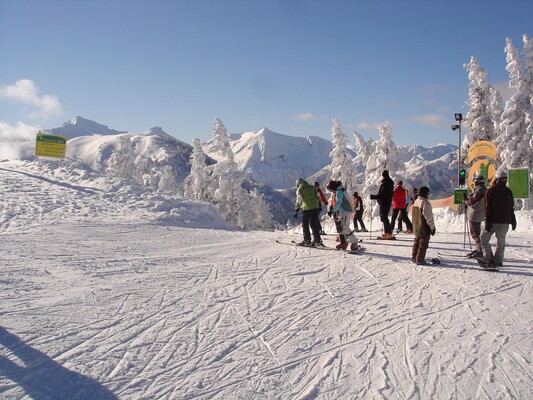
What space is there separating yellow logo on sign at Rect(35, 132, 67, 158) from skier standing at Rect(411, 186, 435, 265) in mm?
22252

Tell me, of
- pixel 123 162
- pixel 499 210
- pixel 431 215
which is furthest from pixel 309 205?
pixel 123 162

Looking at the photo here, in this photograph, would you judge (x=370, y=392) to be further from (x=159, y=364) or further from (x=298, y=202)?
(x=298, y=202)

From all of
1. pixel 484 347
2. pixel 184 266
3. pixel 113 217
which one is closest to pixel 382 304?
pixel 484 347

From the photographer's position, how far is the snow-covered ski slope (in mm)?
4129

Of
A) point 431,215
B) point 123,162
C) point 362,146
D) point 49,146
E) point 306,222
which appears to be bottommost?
point 306,222

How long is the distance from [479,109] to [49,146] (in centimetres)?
3144

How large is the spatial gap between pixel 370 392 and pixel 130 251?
8228 mm

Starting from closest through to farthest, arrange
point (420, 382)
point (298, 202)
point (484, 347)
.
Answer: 1. point (420, 382)
2. point (484, 347)
3. point (298, 202)

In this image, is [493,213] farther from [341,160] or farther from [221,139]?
[221,139]

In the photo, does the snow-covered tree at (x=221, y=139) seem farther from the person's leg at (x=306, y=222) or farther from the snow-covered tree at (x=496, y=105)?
the person's leg at (x=306, y=222)

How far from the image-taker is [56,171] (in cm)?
2309

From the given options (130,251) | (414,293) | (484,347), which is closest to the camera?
(484,347)

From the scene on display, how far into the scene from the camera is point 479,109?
103ft

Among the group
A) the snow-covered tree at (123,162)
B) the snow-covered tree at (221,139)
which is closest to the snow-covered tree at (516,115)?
the snow-covered tree at (221,139)
